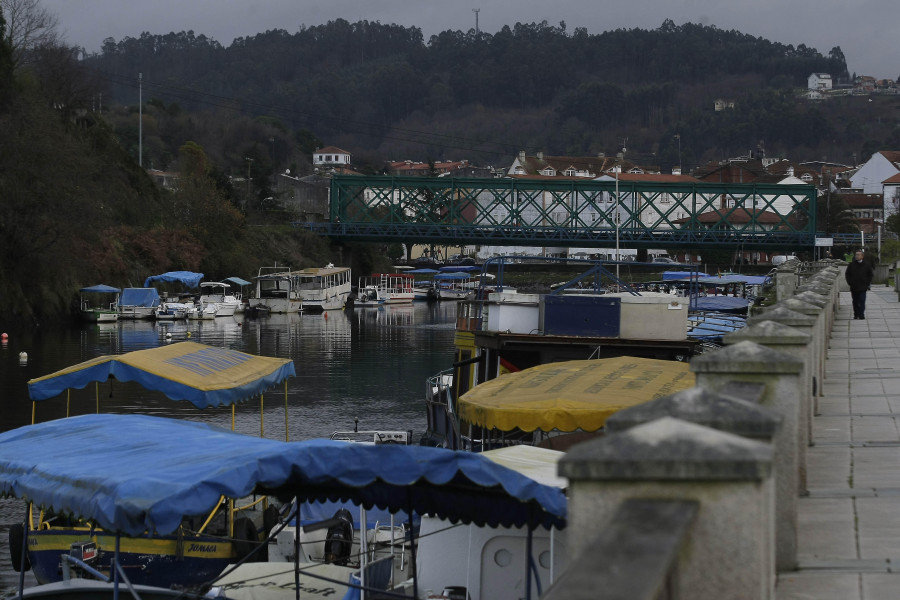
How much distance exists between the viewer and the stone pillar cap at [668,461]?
3652mm

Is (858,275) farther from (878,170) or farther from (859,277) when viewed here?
(878,170)

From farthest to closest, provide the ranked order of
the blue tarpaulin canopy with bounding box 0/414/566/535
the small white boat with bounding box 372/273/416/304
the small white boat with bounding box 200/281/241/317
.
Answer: the small white boat with bounding box 372/273/416/304, the small white boat with bounding box 200/281/241/317, the blue tarpaulin canopy with bounding box 0/414/566/535

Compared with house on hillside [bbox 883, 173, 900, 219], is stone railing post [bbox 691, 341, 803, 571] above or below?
below

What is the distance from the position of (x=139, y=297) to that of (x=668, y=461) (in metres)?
71.8

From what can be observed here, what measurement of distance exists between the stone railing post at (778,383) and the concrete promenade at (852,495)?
0.31m

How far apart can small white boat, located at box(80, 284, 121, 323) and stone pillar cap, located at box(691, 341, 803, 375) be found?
6290cm

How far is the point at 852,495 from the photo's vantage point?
312 inches

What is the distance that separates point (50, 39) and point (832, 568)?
8448 centimetres

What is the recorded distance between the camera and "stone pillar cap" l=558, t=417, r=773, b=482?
3.65m

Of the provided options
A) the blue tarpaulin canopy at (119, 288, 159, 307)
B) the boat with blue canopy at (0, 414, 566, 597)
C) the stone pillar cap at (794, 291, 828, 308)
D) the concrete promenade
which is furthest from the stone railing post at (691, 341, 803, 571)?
the blue tarpaulin canopy at (119, 288, 159, 307)

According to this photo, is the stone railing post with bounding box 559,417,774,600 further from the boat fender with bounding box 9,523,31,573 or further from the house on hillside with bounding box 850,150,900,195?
the house on hillside with bounding box 850,150,900,195

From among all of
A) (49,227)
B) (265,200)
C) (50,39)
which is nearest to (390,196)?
(265,200)

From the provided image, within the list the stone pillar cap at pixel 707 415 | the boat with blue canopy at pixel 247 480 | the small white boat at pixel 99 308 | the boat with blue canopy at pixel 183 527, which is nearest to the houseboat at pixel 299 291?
the small white boat at pixel 99 308

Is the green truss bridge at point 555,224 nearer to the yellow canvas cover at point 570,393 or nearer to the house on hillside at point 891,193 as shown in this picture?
the house on hillside at point 891,193
